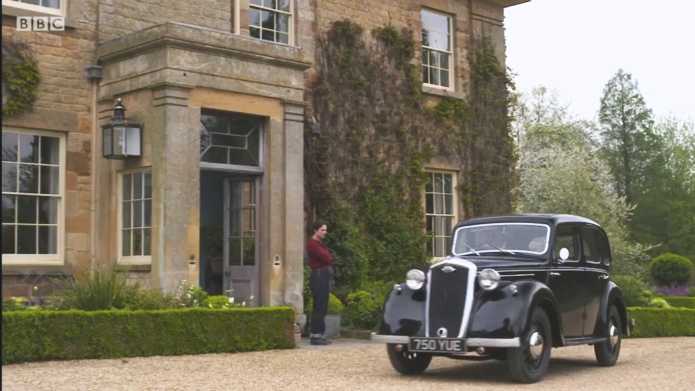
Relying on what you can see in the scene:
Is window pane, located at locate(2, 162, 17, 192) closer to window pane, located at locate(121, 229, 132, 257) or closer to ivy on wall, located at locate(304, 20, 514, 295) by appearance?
window pane, located at locate(121, 229, 132, 257)

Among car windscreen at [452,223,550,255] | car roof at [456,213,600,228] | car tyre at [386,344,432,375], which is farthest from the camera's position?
car roof at [456,213,600,228]

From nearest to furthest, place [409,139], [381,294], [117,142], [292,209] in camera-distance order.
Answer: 1. [117,142]
2. [292,209]
3. [381,294]
4. [409,139]

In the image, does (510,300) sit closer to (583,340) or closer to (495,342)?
(495,342)

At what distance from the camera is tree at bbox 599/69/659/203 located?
5541 cm

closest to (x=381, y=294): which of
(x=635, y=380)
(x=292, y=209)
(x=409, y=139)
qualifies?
(x=292, y=209)

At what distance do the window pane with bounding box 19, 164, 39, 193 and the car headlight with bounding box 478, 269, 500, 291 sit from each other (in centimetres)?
704

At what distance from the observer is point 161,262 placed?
1226 centimetres

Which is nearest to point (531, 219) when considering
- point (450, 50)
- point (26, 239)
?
point (26, 239)

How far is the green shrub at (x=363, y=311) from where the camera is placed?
47.2 ft

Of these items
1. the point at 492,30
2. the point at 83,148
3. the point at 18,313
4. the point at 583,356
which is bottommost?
the point at 583,356

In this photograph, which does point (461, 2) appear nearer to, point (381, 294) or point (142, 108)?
point (381, 294)

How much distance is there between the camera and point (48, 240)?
1286 centimetres

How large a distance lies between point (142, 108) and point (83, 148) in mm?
1244

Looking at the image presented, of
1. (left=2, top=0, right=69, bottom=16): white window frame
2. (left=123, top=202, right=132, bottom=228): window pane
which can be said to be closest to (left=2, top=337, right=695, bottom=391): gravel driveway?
(left=123, top=202, right=132, bottom=228): window pane
